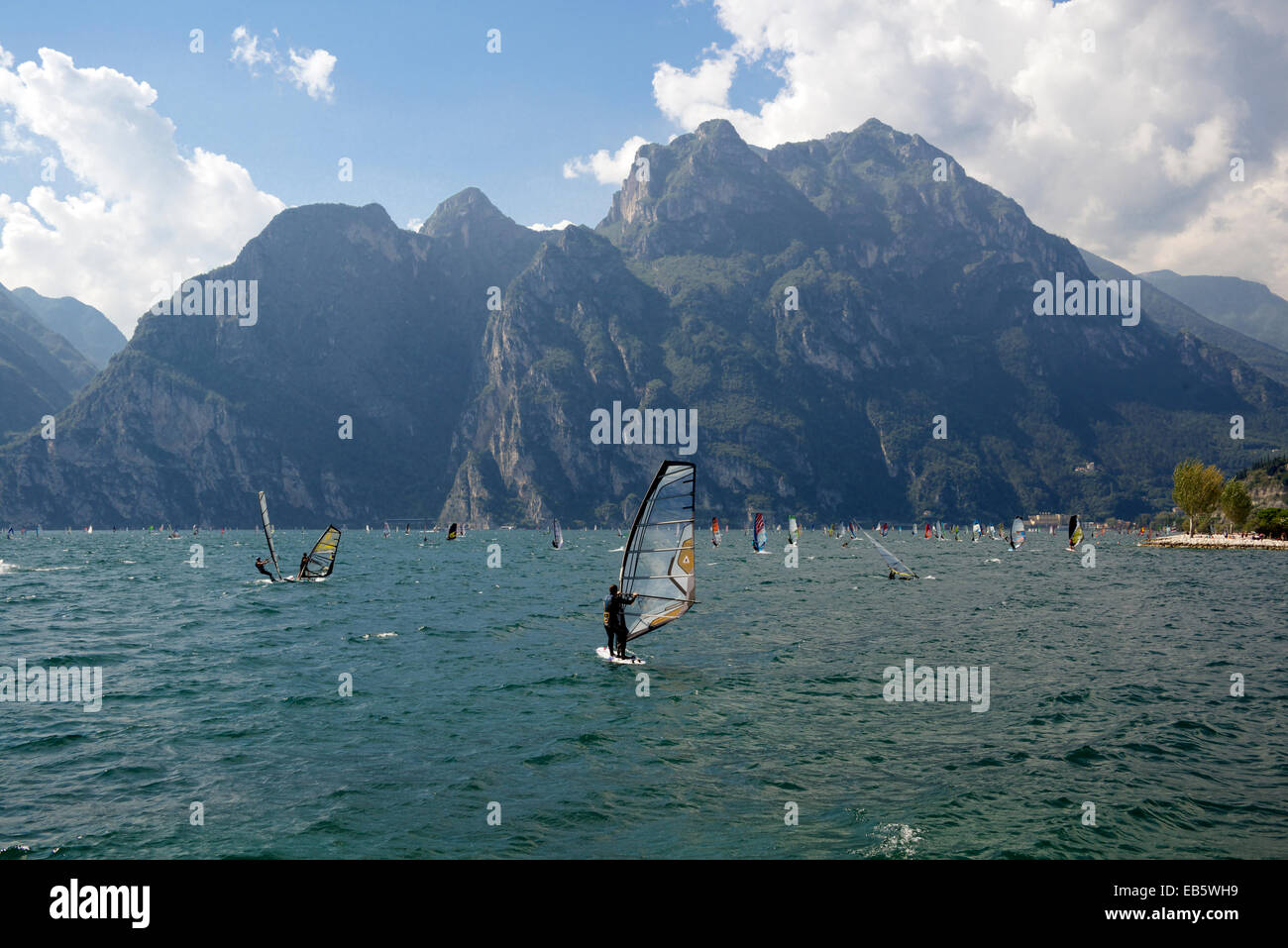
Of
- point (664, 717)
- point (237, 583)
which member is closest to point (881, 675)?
point (664, 717)

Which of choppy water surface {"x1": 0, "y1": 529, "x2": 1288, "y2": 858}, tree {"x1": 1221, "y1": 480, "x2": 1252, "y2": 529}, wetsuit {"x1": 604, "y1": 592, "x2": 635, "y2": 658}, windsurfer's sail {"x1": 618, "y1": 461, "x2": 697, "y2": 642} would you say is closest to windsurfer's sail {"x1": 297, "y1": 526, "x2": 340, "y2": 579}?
choppy water surface {"x1": 0, "y1": 529, "x2": 1288, "y2": 858}

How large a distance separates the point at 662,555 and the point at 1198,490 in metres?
164

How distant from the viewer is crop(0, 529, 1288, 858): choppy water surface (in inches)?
475

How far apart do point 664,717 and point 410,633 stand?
17774 mm

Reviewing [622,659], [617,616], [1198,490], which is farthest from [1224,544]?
[617,616]

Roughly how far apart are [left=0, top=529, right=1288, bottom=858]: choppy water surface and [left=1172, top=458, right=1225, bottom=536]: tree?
5437 inches

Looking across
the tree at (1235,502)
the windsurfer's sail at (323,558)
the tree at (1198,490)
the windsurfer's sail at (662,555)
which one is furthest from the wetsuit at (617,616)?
the tree at (1235,502)

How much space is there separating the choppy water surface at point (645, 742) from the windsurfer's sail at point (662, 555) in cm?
190

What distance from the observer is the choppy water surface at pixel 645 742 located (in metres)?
12.1

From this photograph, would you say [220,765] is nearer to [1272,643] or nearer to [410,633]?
[410,633]

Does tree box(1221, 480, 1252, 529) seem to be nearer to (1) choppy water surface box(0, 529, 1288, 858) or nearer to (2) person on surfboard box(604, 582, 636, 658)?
(1) choppy water surface box(0, 529, 1288, 858)

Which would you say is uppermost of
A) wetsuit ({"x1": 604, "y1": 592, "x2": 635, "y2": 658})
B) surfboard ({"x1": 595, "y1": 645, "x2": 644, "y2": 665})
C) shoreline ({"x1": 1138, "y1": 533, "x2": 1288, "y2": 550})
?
wetsuit ({"x1": 604, "y1": 592, "x2": 635, "y2": 658})
